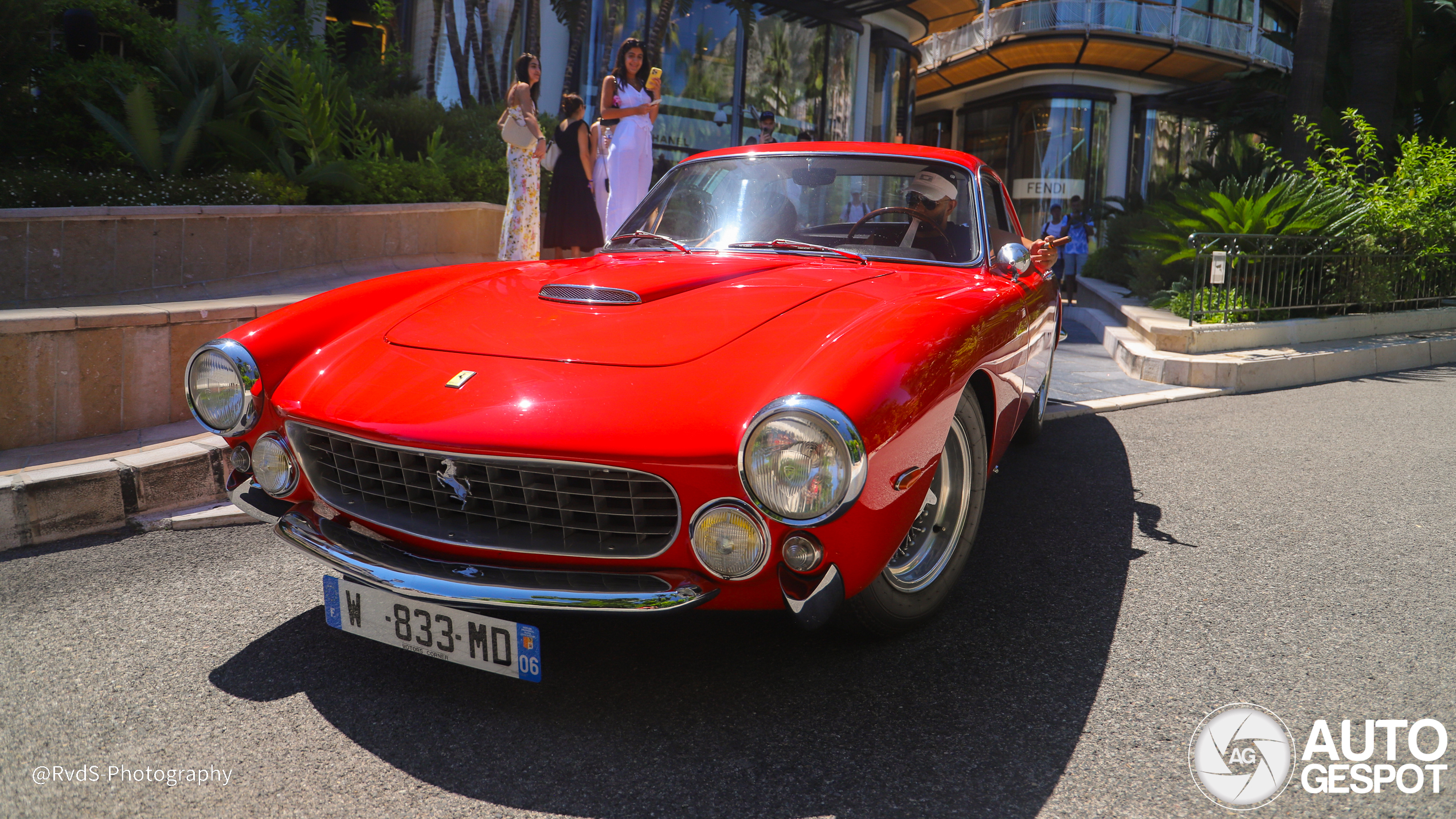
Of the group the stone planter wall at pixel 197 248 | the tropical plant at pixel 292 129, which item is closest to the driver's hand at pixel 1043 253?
the stone planter wall at pixel 197 248

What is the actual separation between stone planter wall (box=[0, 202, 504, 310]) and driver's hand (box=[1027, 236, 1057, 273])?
523 centimetres

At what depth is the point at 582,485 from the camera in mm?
2100

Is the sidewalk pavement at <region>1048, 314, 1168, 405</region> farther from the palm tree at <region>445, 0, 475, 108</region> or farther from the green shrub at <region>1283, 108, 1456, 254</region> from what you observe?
the palm tree at <region>445, 0, 475, 108</region>

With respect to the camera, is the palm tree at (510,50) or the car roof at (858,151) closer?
the car roof at (858,151)

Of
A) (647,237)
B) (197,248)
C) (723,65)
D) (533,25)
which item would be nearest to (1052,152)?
(723,65)

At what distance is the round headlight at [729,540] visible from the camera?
1.99m

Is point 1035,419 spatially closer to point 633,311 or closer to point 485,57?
point 633,311

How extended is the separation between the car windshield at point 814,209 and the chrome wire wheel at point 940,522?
37.6 inches

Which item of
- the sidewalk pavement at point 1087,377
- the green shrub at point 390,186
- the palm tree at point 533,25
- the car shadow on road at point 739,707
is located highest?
the palm tree at point 533,25

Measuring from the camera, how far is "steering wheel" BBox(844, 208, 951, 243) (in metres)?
3.49

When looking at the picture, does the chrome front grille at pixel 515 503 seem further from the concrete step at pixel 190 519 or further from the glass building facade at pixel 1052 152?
the glass building facade at pixel 1052 152

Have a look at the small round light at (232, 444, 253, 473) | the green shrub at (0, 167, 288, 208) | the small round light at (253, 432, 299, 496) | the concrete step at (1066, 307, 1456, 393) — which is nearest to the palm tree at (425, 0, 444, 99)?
the green shrub at (0, 167, 288, 208)

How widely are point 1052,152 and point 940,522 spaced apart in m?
21.6

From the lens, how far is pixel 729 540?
201 cm
